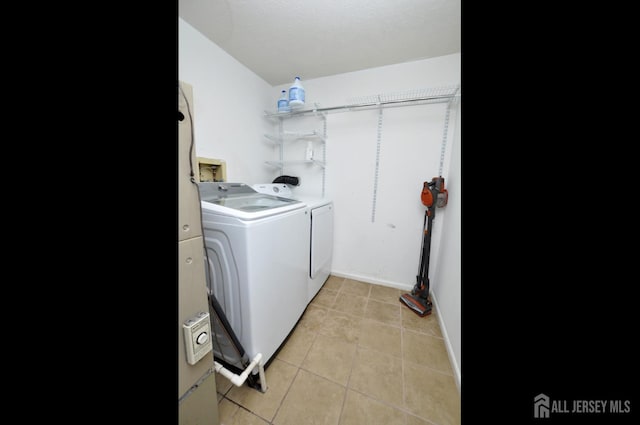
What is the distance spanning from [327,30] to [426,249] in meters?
2.20

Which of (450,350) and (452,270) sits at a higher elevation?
(452,270)

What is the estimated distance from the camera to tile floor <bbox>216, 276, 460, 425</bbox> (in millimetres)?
1085

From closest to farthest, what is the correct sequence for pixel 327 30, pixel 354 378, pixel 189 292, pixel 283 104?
pixel 189 292
pixel 354 378
pixel 327 30
pixel 283 104

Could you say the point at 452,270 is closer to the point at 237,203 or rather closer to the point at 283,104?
the point at 237,203

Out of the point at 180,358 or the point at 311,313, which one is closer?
the point at 180,358

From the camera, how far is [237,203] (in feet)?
4.58

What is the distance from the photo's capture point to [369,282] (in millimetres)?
2412

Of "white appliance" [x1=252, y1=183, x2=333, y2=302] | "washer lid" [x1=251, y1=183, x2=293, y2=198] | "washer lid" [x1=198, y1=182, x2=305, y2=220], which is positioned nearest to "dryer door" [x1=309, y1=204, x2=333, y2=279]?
"white appliance" [x1=252, y1=183, x2=333, y2=302]

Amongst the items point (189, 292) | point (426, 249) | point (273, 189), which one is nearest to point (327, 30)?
point (273, 189)

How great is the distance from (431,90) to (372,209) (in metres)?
1.34

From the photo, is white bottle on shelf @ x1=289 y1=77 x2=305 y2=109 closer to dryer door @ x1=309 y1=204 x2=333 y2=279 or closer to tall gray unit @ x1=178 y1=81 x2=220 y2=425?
dryer door @ x1=309 y1=204 x2=333 y2=279

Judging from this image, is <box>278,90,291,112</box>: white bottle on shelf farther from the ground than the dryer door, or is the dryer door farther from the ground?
<box>278,90,291,112</box>: white bottle on shelf
